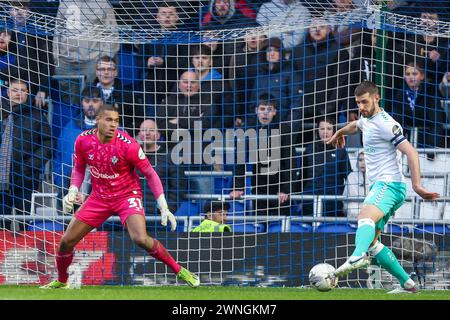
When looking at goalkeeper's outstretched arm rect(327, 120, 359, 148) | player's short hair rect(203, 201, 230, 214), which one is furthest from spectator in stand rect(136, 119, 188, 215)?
goalkeeper's outstretched arm rect(327, 120, 359, 148)

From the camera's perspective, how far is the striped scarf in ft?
48.9

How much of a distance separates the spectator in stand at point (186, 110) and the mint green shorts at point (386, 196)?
13.8 feet

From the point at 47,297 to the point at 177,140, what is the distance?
508 centimetres

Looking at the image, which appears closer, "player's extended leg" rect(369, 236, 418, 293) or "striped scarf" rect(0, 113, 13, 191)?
"player's extended leg" rect(369, 236, 418, 293)

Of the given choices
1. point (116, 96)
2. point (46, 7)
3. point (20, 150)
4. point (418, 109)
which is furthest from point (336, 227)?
point (46, 7)

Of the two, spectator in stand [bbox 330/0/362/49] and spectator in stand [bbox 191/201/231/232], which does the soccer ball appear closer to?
spectator in stand [bbox 191/201/231/232]

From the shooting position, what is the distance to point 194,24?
14.9 metres

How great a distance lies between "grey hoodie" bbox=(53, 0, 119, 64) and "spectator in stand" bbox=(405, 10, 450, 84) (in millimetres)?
3996

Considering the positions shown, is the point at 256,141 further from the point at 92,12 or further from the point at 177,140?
the point at 92,12

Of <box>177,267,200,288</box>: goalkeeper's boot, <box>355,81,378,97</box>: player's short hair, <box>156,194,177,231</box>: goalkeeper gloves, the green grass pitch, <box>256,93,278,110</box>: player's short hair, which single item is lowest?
the green grass pitch

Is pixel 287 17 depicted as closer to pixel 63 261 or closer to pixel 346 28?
pixel 346 28

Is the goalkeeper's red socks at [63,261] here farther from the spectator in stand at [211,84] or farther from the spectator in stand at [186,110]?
the spectator in stand at [211,84]

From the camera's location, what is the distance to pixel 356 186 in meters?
14.6

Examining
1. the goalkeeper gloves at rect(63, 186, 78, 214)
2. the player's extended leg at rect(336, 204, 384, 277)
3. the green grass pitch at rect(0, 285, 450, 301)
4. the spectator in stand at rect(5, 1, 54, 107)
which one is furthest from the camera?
the spectator in stand at rect(5, 1, 54, 107)
